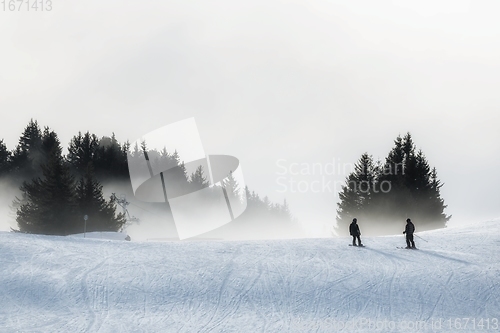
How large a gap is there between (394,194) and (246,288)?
41140 millimetres

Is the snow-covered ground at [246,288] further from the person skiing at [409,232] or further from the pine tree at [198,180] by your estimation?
the pine tree at [198,180]

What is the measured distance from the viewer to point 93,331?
18.6m

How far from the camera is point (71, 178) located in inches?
2242

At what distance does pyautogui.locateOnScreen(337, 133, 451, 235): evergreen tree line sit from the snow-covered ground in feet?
99.3

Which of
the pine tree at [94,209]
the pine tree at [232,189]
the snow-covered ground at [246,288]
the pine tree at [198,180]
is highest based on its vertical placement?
the pine tree at [198,180]

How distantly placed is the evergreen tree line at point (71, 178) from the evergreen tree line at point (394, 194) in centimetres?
2499

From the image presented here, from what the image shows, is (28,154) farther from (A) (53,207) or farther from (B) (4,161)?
(A) (53,207)

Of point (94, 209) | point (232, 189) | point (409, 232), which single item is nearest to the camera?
point (409, 232)

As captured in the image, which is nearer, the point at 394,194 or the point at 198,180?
the point at 394,194

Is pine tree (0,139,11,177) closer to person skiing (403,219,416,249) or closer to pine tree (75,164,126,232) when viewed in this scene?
pine tree (75,164,126,232)

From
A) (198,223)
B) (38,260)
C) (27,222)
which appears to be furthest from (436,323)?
(198,223)

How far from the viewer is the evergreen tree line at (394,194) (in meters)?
59.8

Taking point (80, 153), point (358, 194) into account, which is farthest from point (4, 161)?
point (358, 194)

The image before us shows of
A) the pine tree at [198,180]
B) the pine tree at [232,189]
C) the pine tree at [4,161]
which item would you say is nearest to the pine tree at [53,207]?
the pine tree at [4,161]
